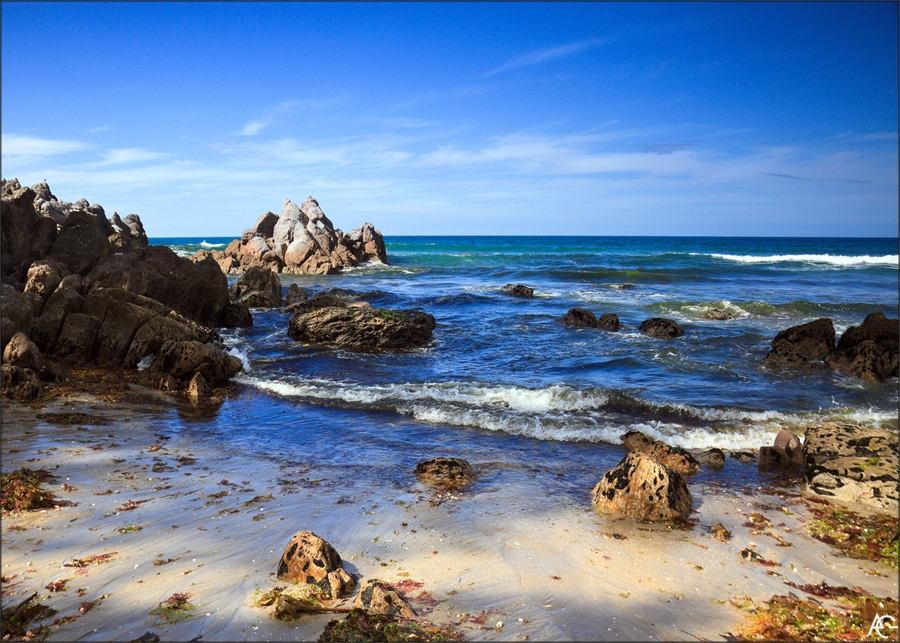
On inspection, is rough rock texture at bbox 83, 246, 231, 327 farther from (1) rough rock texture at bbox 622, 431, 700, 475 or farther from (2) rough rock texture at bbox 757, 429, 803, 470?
(2) rough rock texture at bbox 757, 429, 803, 470

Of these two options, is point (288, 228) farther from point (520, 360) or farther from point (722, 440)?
point (722, 440)

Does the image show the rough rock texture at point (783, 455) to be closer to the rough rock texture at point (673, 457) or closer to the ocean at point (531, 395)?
the ocean at point (531, 395)

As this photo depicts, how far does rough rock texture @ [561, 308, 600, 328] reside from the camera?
71.0 ft

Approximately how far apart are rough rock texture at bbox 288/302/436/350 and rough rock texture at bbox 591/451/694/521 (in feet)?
37.1

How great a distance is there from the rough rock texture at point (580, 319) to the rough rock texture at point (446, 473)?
14.3 metres

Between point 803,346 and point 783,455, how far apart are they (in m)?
8.74

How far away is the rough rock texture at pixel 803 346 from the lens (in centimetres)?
1564

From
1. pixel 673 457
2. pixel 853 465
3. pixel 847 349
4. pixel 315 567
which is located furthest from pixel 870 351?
pixel 315 567

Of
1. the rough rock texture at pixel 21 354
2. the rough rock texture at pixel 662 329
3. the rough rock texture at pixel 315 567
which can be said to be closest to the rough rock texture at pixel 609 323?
the rough rock texture at pixel 662 329

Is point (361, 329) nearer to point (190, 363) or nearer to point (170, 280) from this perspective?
point (190, 363)

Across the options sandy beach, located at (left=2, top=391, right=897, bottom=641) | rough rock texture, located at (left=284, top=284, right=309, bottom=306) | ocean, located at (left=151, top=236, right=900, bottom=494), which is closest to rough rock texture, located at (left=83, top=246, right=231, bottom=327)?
ocean, located at (left=151, top=236, right=900, bottom=494)

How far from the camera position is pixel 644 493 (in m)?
6.89

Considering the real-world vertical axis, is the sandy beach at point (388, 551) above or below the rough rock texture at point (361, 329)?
below

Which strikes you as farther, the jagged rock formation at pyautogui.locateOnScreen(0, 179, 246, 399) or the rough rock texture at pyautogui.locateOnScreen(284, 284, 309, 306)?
the rough rock texture at pyautogui.locateOnScreen(284, 284, 309, 306)
